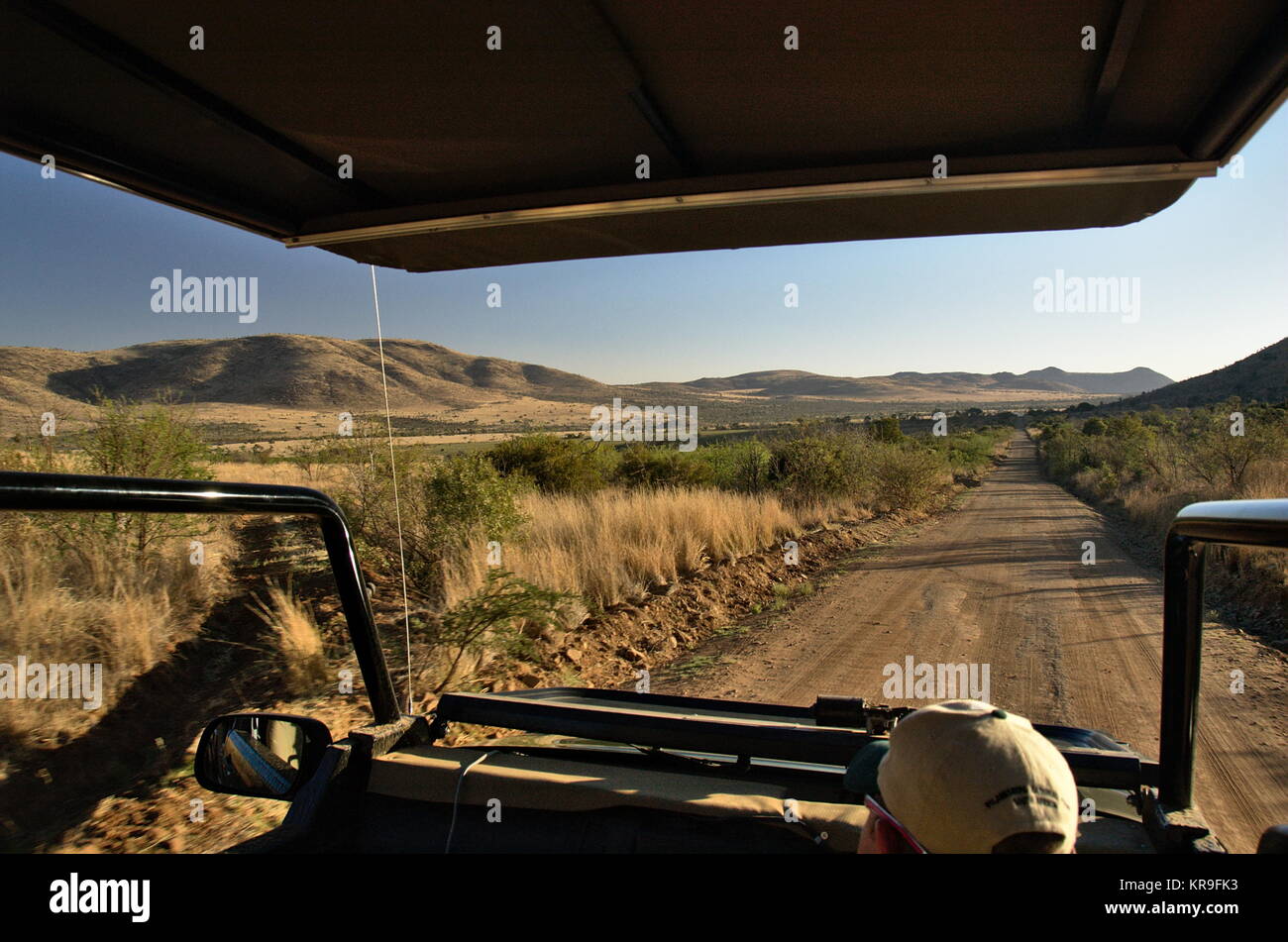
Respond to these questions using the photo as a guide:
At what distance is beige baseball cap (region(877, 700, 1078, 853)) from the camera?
80 centimetres

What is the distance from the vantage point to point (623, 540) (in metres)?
9.28

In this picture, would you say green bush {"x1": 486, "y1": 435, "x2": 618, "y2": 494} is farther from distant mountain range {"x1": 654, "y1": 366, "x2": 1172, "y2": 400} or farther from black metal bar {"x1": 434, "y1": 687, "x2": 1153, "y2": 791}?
distant mountain range {"x1": 654, "y1": 366, "x2": 1172, "y2": 400}

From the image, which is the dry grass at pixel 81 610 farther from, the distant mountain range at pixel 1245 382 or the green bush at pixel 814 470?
the distant mountain range at pixel 1245 382

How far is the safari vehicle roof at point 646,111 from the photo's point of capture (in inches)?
60.8

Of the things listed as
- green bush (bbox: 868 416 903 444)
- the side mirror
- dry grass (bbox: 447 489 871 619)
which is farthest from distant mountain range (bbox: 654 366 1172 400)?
the side mirror

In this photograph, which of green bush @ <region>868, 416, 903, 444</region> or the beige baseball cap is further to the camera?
green bush @ <region>868, 416, 903, 444</region>

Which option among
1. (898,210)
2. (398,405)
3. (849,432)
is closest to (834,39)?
(898,210)

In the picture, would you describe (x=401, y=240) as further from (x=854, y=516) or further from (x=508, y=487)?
(x=854, y=516)

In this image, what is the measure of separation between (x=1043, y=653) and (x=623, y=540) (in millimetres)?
4980

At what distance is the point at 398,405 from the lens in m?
70.6

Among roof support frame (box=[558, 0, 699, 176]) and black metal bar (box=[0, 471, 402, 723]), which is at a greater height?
roof support frame (box=[558, 0, 699, 176])

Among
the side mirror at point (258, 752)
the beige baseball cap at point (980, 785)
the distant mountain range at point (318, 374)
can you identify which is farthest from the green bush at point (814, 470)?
the distant mountain range at point (318, 374)

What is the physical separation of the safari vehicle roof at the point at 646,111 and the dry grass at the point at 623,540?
16.2 ft

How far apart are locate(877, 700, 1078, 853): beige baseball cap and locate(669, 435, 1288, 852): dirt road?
3.75m
